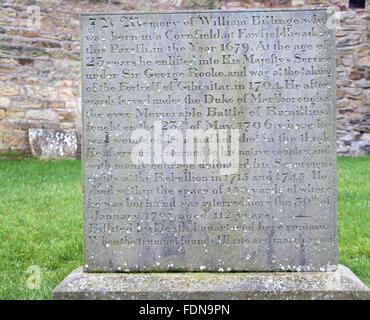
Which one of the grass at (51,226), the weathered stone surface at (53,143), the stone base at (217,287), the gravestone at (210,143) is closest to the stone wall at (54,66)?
the weathered stone surface at (53,143)

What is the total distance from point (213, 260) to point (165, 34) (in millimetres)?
1525

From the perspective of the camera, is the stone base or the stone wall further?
the stone wall

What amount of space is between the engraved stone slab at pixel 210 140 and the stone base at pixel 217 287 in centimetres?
11

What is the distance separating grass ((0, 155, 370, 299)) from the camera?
3.85 meters

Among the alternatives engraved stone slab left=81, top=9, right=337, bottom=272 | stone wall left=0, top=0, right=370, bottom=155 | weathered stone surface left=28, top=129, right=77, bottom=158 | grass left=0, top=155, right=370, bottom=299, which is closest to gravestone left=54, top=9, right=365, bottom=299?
engraved stone slab left=81, top=9, right=337, bottom=272

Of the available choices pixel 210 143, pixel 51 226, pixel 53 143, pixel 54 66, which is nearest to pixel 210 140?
pixel 210 143

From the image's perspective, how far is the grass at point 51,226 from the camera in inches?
152

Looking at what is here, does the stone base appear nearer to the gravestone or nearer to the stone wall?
the gravestone

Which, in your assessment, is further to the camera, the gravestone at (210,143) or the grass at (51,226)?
the grass at (51,226)

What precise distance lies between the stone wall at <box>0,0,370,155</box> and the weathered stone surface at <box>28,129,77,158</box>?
0.73ft

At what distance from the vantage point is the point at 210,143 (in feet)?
10.4

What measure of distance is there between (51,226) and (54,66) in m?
5.77

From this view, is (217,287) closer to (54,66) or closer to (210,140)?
(210,140)

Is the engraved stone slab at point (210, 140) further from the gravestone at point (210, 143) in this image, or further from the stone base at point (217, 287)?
the stone base at point (217, 287)
